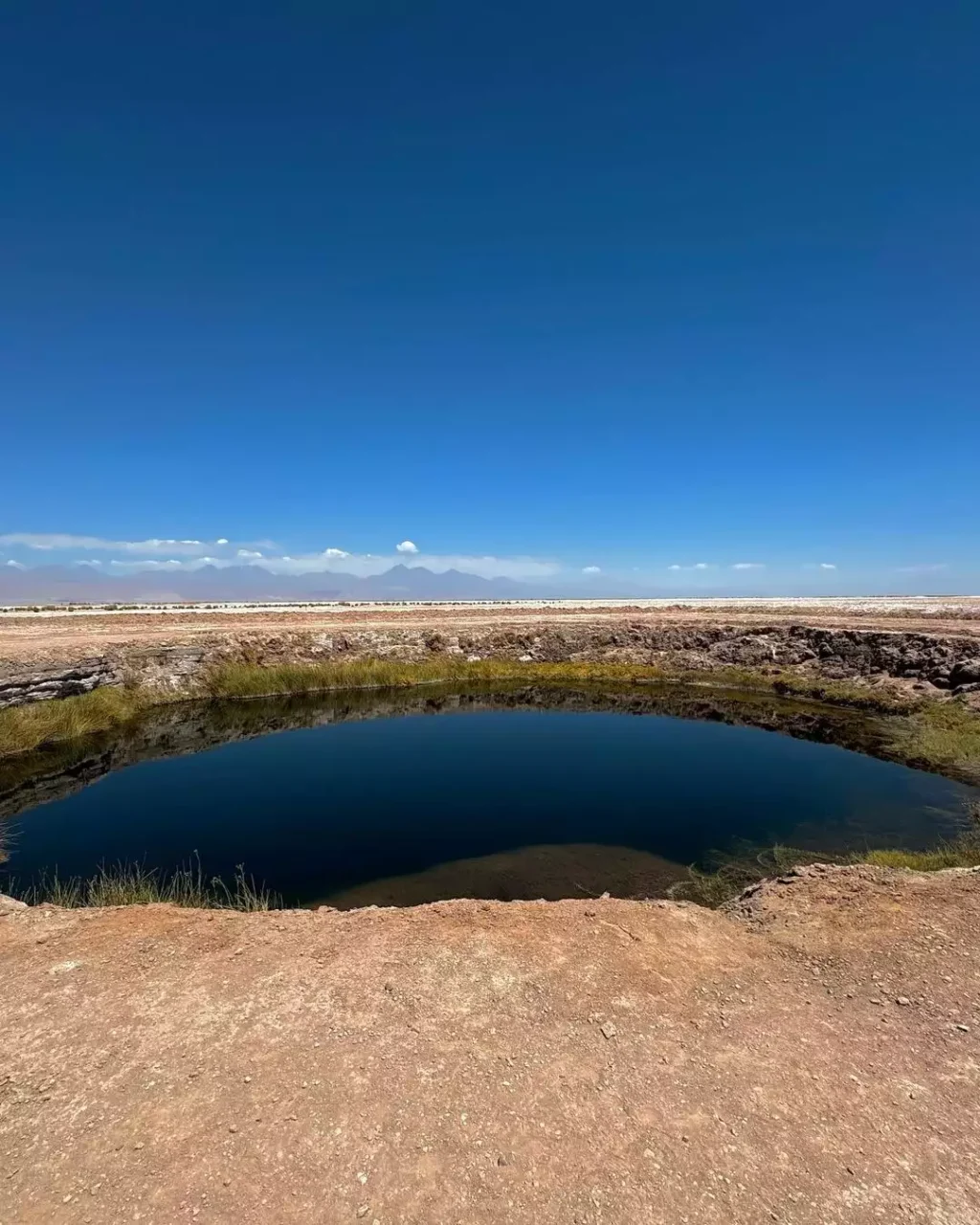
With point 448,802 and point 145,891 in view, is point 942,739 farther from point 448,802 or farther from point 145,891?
point 145,891

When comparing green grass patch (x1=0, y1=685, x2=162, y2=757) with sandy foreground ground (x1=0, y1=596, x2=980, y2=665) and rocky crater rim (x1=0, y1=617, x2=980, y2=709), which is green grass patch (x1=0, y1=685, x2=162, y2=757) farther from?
sandy foreground ground (x1=0, y1=596, x2=980, y2=665)

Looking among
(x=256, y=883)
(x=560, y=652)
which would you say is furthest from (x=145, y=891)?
(x=560, y=652)

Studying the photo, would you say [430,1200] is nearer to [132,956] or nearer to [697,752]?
[132,956]

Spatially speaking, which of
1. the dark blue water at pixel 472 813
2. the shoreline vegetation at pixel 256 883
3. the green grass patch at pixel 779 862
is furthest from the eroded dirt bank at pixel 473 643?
the green grass patch at pixel 779 862

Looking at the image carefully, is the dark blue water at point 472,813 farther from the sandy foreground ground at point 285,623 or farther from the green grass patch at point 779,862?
the sandy foreground ground at point 285,623

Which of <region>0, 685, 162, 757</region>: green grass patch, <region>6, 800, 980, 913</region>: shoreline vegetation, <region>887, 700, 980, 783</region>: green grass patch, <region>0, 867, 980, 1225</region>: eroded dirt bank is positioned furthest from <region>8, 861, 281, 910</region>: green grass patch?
<region>887, 700, 980, 783</region>: green grass patch

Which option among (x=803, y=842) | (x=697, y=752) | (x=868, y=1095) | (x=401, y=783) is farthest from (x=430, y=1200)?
(x=697, y=752)
